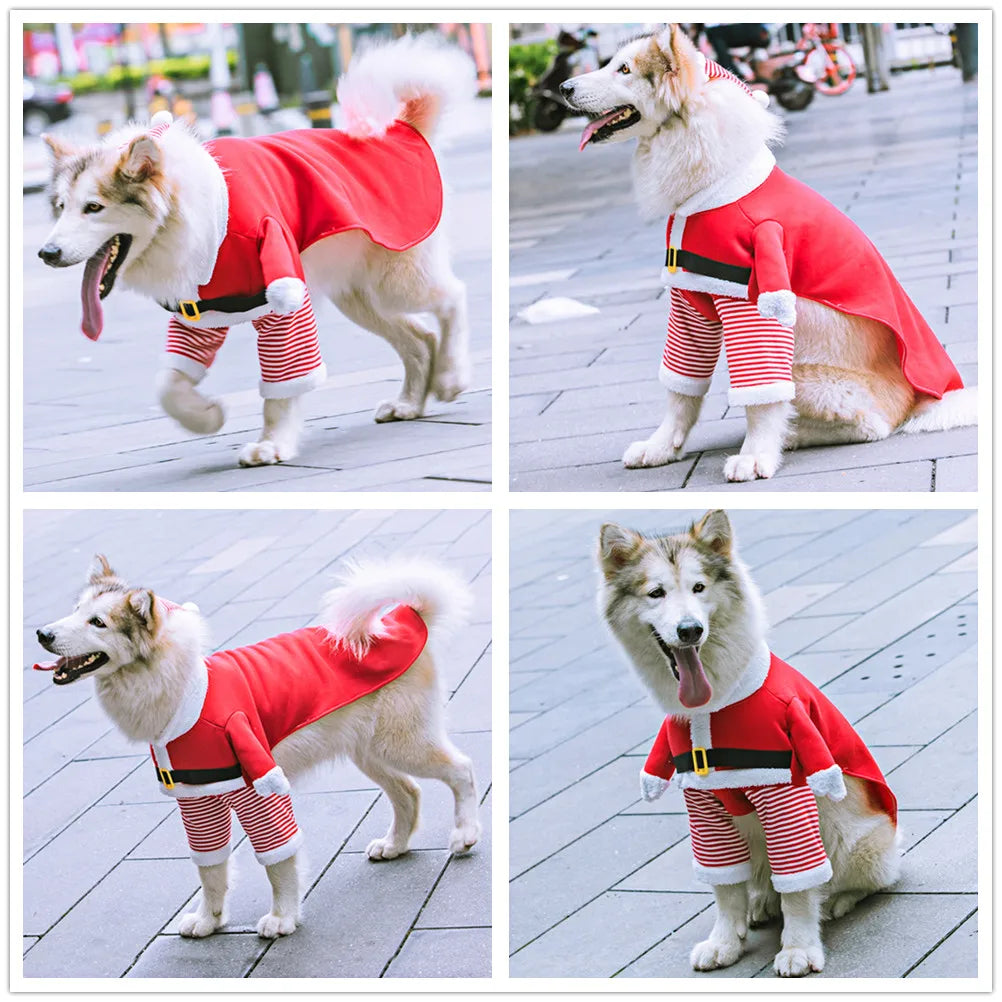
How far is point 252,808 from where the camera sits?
12.1 feet

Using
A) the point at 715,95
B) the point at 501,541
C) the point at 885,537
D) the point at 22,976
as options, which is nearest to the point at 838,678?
the point at 885,537

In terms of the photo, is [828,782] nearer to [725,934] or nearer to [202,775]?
[725,934]

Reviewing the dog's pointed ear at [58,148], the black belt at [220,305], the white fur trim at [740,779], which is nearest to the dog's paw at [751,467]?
the white fur trim at [740,779]

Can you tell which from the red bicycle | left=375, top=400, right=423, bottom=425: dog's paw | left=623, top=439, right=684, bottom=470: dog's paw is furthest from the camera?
the red bicycle

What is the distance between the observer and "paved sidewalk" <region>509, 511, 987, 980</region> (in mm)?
3572

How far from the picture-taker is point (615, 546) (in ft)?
11.1

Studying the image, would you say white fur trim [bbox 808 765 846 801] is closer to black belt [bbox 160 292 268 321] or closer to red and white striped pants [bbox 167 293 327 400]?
red and white striped pants [bbox 167 293 327 400]

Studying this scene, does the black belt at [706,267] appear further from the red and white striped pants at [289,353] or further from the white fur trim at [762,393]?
the red and white striped pants at [289,353]

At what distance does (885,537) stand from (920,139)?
5.26 meters

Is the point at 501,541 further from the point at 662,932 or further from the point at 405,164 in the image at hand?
the point at 405,164

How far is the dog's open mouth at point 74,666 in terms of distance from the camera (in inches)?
140

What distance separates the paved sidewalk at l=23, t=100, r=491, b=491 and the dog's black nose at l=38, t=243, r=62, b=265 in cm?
36

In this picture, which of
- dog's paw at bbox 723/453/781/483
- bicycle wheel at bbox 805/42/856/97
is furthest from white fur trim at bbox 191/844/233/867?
bicycle wheel at bbox 805/42/856/97

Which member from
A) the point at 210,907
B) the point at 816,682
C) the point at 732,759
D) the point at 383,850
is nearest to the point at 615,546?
the point at 732,759
